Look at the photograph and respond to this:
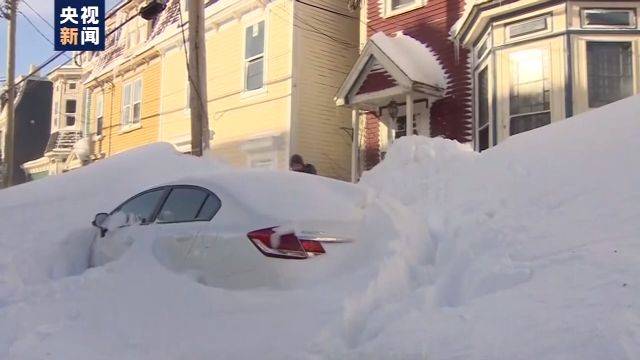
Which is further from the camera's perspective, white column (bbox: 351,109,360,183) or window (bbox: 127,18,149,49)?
window (bbox: 127,18,149,49)

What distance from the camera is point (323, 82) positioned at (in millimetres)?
15727

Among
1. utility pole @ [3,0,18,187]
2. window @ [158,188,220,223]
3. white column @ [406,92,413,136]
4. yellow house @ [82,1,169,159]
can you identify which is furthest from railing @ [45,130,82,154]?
window @ [158,188,220,223]

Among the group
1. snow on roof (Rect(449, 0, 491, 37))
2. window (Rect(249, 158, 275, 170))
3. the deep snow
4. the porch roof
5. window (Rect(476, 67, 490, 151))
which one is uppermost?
snow on roof (Rect(449, 0, 491, 37))

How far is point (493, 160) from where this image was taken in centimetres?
622

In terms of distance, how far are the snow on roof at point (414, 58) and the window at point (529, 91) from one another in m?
1.96

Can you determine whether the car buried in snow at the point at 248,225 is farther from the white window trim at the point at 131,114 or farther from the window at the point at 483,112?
the white window trim at the point at 131,114

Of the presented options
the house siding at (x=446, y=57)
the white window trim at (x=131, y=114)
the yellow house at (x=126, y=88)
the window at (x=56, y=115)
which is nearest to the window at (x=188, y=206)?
the house siding at (x=446, y=57)

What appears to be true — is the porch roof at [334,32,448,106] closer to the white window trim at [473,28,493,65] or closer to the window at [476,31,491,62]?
the white window trim at [473,28,493,65]

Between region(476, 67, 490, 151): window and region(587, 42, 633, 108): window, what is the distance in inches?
73.1

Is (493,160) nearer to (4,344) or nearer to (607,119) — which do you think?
(607,119)

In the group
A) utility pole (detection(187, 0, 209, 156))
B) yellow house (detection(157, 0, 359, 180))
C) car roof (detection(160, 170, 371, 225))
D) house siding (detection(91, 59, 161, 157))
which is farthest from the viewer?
house siding (detection(91, 59, 161, 157))

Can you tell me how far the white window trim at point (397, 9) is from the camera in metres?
13.2

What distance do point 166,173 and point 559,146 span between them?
6.42m

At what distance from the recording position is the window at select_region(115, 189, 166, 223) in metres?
6.02
